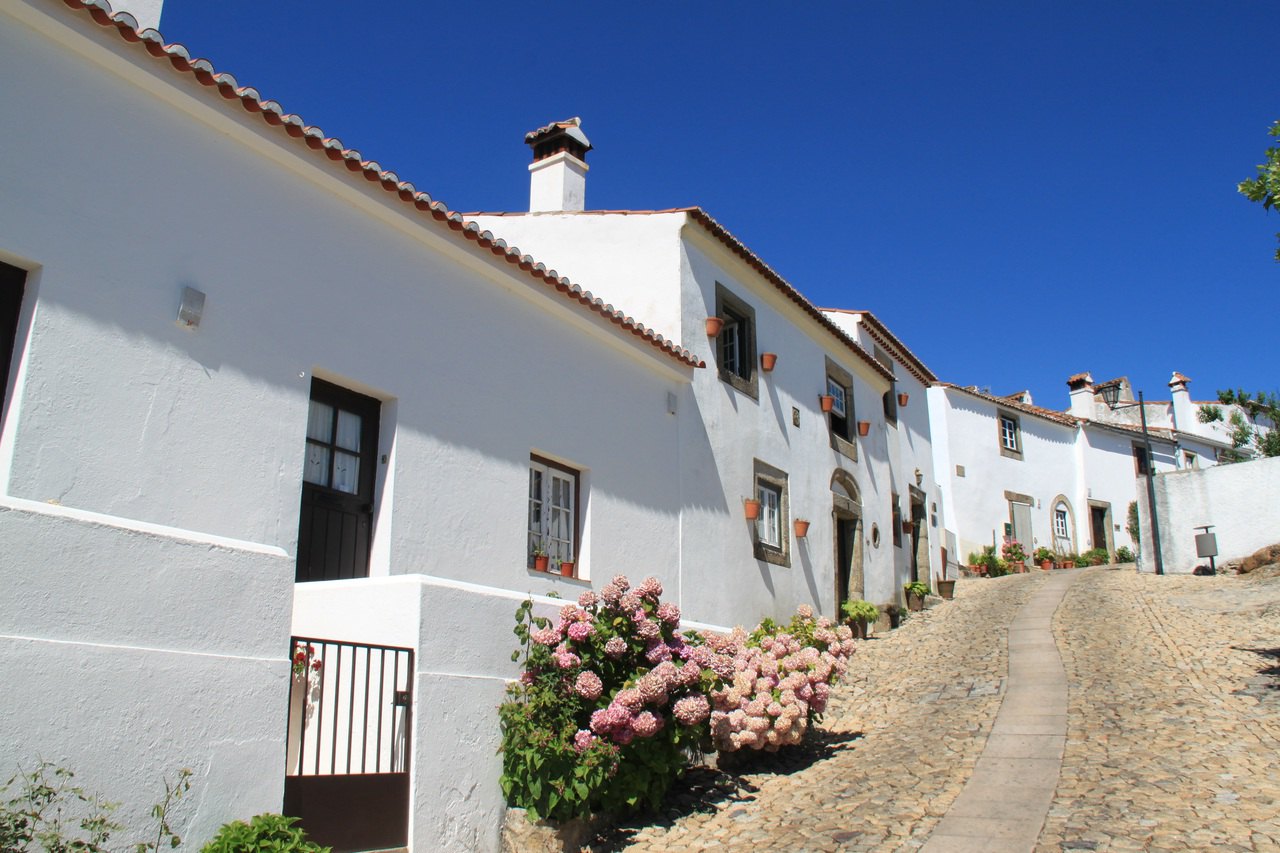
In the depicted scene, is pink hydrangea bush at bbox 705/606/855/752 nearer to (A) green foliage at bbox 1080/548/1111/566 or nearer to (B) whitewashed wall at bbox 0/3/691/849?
(B) whitewashed wall at bbox 0/3/691/849

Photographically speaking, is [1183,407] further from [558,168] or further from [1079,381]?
[558,168]

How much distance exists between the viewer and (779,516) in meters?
15.7

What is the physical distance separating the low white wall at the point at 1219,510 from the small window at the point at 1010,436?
431 inches

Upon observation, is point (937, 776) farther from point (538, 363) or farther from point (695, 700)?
point (538, 363)

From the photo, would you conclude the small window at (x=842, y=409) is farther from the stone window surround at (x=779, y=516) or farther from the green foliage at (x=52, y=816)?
the green foliage at (x=52, y=816)

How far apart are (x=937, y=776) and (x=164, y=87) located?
7.91m

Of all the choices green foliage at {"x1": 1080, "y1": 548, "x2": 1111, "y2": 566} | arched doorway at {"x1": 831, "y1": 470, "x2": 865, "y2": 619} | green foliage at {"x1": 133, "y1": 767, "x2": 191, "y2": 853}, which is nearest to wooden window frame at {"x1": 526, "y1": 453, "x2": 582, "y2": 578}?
green foliage at {"x1": 133, "y1": 767, "x2": 191, "y2": 853}

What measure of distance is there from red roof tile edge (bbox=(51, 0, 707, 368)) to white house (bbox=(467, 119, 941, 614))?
2.54m

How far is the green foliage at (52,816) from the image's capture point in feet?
15.2

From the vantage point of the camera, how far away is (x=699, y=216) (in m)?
14.2

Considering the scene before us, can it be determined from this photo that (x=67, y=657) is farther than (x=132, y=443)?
No

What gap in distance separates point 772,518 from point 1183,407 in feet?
104

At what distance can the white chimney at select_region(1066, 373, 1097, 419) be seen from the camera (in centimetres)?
3828

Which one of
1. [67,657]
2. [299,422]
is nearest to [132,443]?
[299,422]
